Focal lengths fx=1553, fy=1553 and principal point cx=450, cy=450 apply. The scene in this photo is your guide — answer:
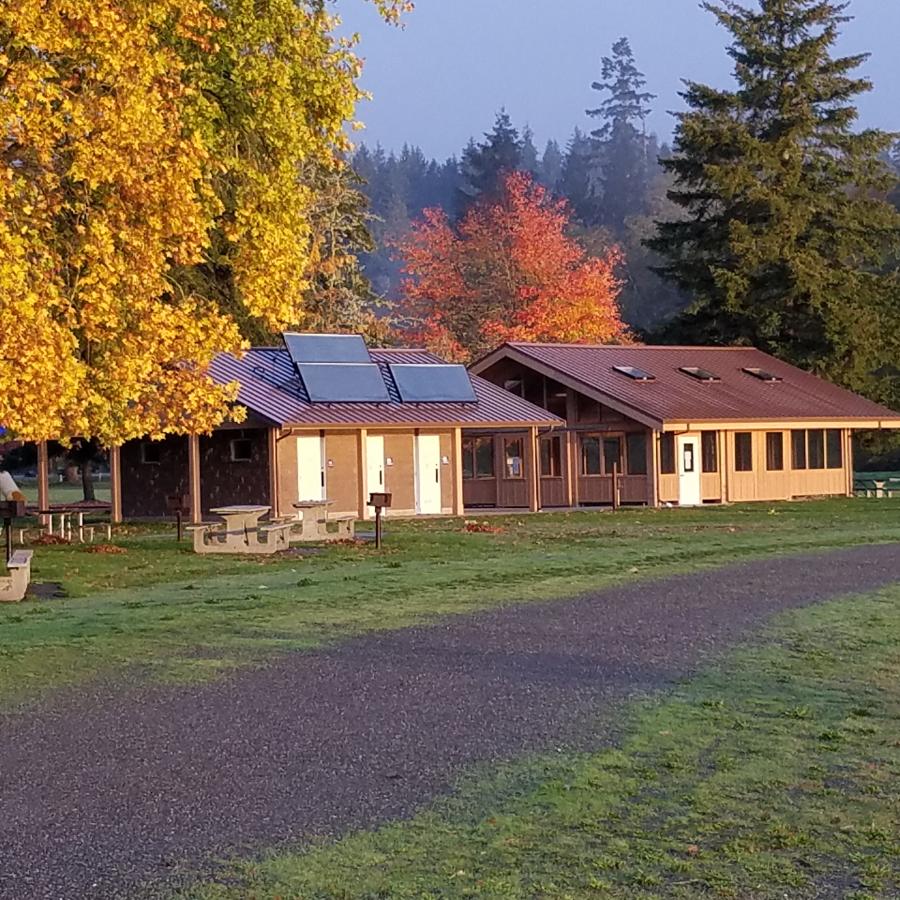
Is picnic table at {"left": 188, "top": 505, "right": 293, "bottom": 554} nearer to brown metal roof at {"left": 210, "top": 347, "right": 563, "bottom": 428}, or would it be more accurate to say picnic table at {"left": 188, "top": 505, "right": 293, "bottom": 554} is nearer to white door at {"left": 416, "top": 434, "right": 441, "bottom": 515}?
brown metal roof at {"left": 210, "top": 347, "right": 563, "bottom": 428}

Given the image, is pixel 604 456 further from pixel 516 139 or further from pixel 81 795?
pixel 516 139

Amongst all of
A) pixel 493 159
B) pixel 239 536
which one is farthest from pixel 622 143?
pixel 239 536

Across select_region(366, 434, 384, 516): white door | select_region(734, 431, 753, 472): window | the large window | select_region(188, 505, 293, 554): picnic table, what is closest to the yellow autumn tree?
select_region(188, 505, 293, 554): picnic table

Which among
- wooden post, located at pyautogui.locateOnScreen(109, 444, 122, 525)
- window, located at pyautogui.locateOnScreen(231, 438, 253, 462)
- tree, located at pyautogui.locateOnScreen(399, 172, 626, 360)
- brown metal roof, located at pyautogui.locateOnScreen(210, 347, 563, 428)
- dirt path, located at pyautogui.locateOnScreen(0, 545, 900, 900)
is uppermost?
tree, located at pyautogui.locateOnScreen(399, 172, 626, 360)

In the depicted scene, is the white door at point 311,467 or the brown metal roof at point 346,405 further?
the white door at point 311,467

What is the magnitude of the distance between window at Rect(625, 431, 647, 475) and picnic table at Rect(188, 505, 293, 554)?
59.3 ft

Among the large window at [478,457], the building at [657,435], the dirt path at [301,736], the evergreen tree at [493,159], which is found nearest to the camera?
the dirt path at [301,736]

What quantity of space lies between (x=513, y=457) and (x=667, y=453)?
4479 millimetres

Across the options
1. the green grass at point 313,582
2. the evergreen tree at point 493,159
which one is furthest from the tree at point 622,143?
the green grass at point 313,582

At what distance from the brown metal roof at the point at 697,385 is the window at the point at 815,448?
0.86 m

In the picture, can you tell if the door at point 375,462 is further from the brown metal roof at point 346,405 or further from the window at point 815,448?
the window at point 815,448

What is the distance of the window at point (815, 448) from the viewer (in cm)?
4753

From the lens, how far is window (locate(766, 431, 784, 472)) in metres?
46.1

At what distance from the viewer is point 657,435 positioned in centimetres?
4300
